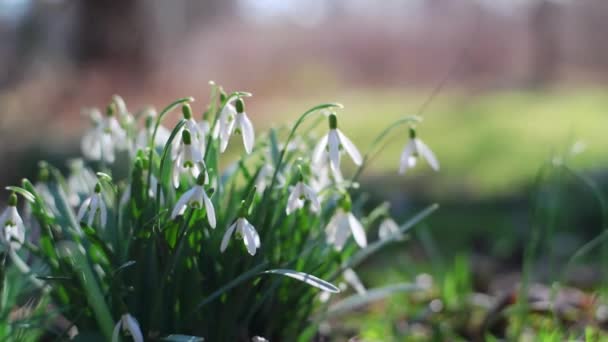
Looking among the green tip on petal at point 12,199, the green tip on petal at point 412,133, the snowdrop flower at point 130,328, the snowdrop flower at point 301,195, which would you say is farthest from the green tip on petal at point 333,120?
the green tip on petal at point 12,199

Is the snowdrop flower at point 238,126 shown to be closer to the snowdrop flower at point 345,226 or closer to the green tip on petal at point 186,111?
the green tip on petal at point 186,111

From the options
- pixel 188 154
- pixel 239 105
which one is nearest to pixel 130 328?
pixel 188 154

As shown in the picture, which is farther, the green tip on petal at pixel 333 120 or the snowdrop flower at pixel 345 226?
the snowdrop flower at pixel 345 226

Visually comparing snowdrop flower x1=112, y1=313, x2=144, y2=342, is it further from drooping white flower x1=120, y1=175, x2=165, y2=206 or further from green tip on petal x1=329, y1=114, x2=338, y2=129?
green tip on petal x1=329, y1=114, x2=338, y2=129

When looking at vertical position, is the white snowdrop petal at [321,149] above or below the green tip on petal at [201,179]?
above

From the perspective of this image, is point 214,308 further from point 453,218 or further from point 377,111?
point 377,111

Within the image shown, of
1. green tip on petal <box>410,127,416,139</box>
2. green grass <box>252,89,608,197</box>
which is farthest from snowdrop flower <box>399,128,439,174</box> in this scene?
green grass <box>252,89,608,197</box>

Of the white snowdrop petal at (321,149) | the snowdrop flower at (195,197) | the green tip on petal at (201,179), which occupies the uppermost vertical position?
the white snowdrop petal at (321,149)
